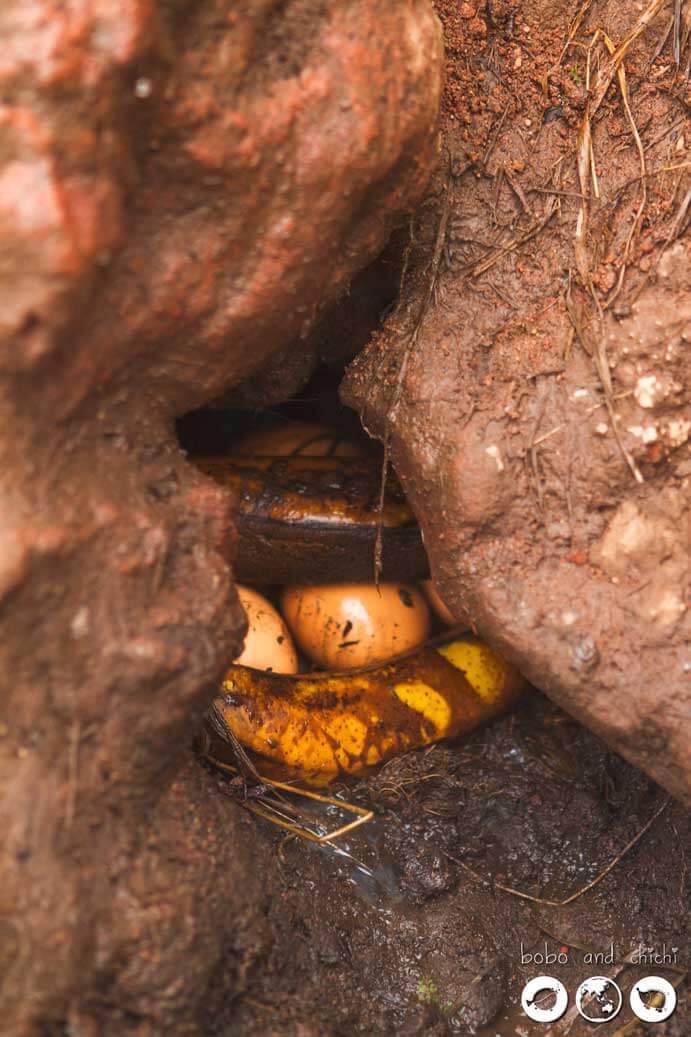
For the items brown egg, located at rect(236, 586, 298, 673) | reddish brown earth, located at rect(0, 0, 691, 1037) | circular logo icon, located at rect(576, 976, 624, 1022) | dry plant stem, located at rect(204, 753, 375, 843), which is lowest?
dry plant stem, located at rect(204, 753, 375, 843)

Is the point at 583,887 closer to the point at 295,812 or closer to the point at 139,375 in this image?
the point at 295,812

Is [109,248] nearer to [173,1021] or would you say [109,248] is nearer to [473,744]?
[173,1021]

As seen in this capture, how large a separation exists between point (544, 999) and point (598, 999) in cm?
16

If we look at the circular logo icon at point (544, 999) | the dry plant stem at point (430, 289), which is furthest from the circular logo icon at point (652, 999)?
→ the dry plant stem at point (430, 289)

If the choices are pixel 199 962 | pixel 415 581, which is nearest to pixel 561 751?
pixel 415 581

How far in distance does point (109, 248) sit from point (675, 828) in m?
2.55

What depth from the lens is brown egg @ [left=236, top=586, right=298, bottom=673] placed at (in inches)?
134

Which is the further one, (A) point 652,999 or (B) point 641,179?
(A) point 652,999

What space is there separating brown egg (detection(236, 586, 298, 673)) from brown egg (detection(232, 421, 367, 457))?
591 mm

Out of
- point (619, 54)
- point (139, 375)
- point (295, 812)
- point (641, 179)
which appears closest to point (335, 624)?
point (295, 812)

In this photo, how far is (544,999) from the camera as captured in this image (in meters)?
2.84

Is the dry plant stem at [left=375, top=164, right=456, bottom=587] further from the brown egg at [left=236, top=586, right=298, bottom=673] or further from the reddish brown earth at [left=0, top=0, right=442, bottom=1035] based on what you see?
the brown egg at [left=236, top=586, right=298, bottom=673]

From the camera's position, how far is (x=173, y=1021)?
6.90 feet

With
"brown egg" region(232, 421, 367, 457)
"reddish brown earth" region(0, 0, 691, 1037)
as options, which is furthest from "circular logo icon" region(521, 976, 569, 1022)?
"brown egg" region(232, 421, 367, 457)
